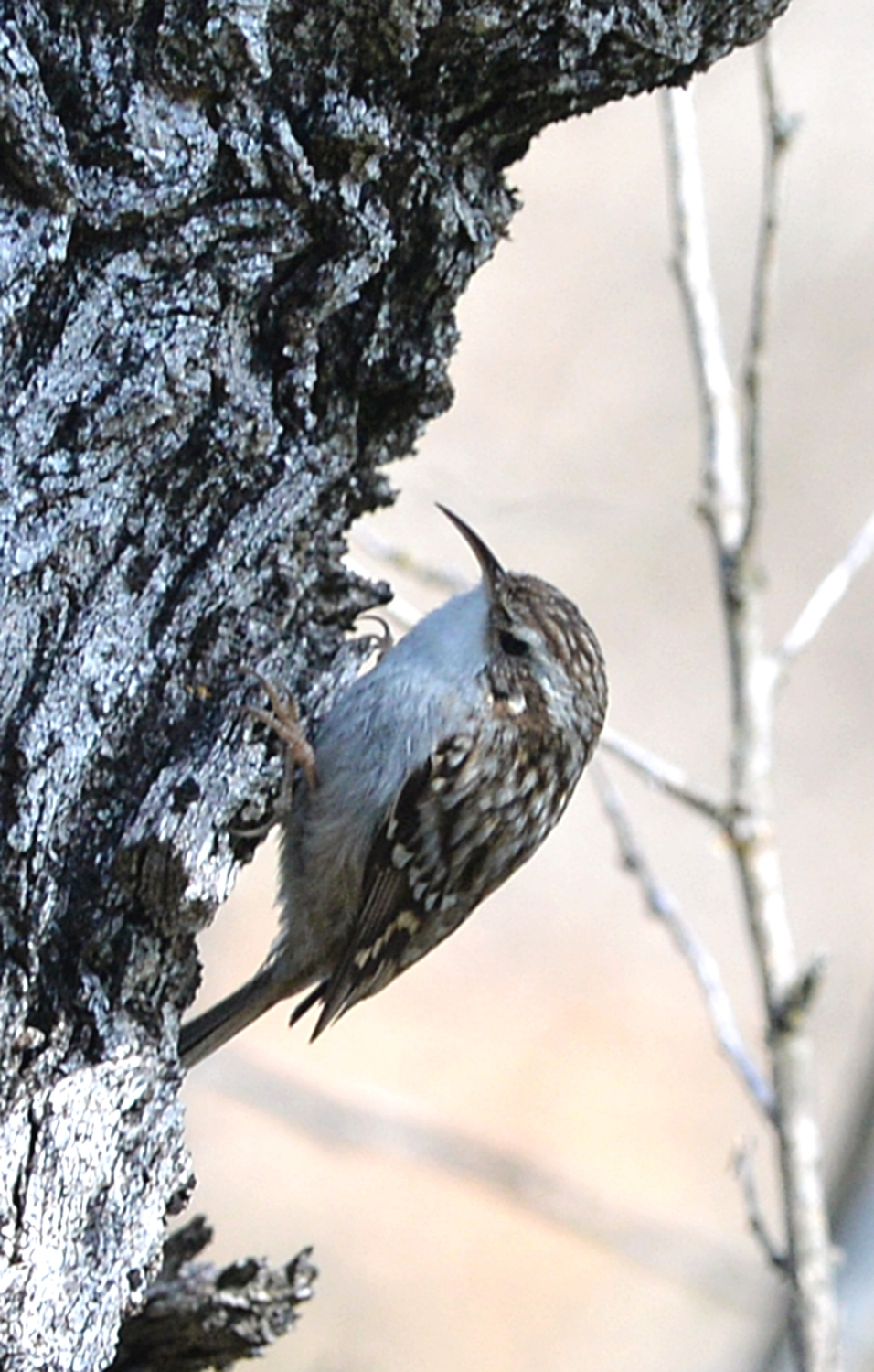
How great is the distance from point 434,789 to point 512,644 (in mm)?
291

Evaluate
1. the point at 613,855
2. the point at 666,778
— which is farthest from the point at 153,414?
the point at 613,855

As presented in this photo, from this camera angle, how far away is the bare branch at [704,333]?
3219mm

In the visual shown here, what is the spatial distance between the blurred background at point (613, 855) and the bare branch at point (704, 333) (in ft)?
10.3

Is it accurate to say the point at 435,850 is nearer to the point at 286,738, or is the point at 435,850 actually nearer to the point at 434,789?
the point at 434,789

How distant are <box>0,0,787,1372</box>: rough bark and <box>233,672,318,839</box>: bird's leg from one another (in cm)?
4

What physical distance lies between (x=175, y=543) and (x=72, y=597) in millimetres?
163

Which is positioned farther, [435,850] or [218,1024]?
[435,850]

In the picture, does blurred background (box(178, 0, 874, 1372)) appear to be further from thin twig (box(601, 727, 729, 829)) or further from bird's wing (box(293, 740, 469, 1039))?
bird's wing (box(293, 740, 469, 1039))

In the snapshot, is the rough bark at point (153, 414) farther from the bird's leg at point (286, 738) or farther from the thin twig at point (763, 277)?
the thin twig at point (763, 277)

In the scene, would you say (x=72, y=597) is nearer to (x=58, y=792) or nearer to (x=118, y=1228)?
(x=58, y=792)

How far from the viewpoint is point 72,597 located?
83.4 inches

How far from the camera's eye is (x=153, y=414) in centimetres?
212

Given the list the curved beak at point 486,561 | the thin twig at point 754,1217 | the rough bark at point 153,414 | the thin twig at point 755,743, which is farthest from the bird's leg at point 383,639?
the thin twig at point 754,1217

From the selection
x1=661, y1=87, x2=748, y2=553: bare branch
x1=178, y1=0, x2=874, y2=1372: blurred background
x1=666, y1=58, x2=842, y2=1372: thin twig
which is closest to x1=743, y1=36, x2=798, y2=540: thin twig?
x1=666, y1=58, x2=842, y2=1372: thin twig
